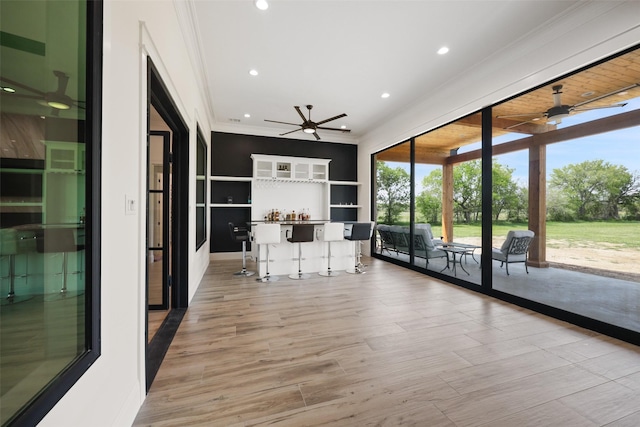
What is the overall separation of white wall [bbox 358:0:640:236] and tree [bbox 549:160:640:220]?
111 centimetres

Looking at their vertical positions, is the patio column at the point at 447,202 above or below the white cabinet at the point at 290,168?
below

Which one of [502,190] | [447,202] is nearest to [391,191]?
[447,202]

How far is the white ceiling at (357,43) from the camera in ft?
9.07

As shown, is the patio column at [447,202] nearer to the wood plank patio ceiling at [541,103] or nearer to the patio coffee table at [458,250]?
the patio coffee table at [458,250]

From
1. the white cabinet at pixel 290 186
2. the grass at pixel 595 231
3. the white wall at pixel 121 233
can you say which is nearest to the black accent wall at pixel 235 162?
the white cabinet at pixel 290 186

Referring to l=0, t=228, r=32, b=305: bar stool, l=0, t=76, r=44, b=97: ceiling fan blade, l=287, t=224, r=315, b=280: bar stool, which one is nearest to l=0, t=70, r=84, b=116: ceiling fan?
l=0, t=76, r=44, b=97: ceiling fan blade

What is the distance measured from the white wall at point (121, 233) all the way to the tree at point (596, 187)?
14.0 feet

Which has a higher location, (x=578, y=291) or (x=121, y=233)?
(x=121, y=233)

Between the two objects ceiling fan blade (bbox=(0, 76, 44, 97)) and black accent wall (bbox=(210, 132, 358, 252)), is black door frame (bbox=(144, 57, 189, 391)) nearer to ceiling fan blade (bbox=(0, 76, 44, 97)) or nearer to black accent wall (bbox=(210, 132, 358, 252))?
ceiling fan blade (bbox=(0, 76, 44, 97))

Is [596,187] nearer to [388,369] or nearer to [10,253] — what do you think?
[388,369]

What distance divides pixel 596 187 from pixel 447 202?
204 cm

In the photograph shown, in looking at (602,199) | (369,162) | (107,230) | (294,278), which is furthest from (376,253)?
(107,230)

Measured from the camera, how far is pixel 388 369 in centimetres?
201

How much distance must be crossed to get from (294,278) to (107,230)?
3.57 m
